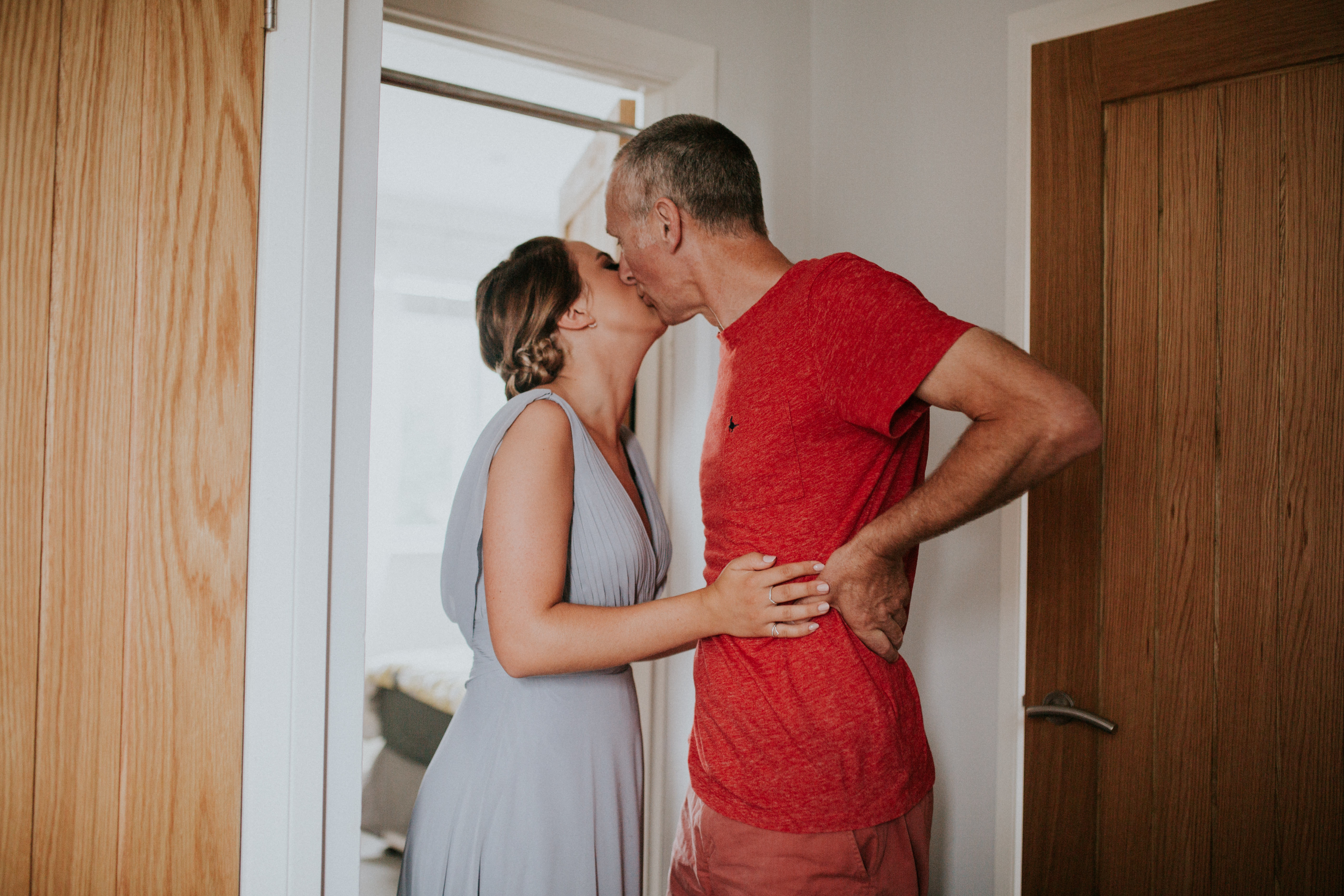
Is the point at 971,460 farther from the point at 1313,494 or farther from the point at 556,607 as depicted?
the point at 1313,494

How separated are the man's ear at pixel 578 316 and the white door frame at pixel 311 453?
0.44 m

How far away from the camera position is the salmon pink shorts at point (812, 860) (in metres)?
1.01

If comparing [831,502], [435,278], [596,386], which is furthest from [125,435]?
[435,278]

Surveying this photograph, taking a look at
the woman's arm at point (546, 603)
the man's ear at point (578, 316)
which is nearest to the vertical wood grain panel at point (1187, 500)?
the woman's arm at point (546, 603)

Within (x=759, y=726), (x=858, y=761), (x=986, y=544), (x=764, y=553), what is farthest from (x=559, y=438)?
(x=986, y=544)

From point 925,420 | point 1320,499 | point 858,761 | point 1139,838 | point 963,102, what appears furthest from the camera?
point 963,102

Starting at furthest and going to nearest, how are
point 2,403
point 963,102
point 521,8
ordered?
1. point 963,102
2. point 521,8
3. point 2,403

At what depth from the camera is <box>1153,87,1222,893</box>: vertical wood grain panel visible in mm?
1361

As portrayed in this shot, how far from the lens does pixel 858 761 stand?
1015mm

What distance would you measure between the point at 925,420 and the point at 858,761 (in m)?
0.48

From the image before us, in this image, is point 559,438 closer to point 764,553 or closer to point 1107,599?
point 764,553

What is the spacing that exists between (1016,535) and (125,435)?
61.4 inches

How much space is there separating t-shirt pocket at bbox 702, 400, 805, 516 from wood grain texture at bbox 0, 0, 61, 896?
810 millimetres

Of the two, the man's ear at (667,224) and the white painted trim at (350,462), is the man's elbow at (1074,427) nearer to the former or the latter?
the man's ear at (667,224)
